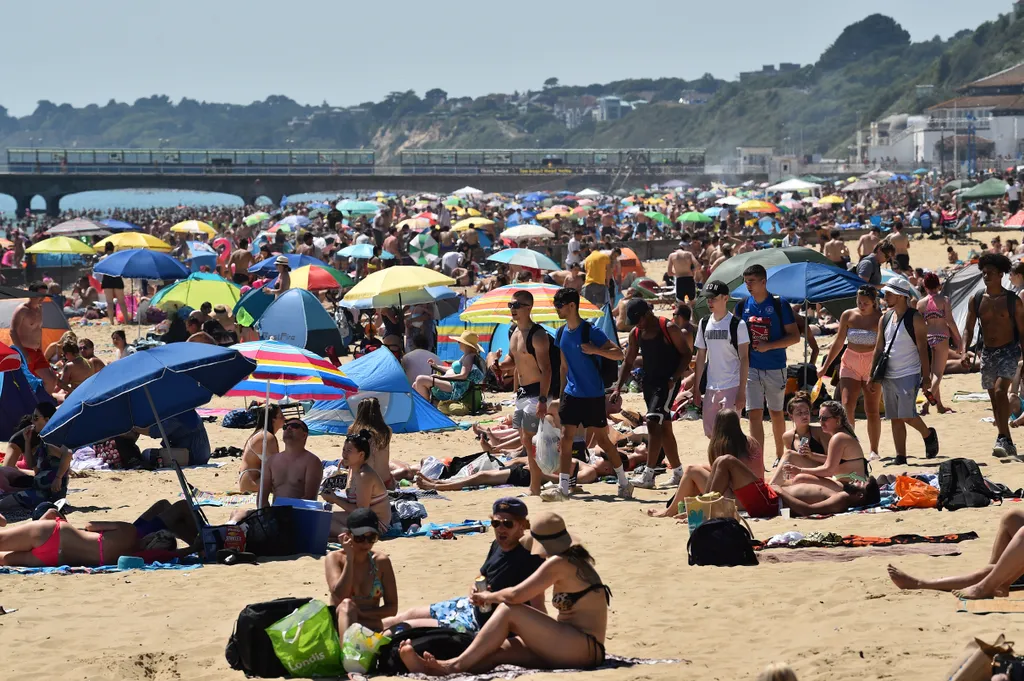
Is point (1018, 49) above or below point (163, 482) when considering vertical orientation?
above

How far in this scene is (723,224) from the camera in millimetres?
33594

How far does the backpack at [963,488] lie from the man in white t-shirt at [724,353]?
1.25 m

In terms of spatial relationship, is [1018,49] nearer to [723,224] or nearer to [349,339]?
[723,224]

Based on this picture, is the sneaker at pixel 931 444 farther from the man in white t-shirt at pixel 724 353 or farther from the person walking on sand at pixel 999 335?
the man in white t-shirt at pixel 724 353

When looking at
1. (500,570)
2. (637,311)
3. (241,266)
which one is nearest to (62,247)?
(241,266)

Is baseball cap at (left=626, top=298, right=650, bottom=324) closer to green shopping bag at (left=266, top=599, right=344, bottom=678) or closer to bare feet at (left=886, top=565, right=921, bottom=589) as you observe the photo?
bare feet at (left=886, top=565, right=921, bottom=589)

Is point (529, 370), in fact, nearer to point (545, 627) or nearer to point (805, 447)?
point (805, 447)

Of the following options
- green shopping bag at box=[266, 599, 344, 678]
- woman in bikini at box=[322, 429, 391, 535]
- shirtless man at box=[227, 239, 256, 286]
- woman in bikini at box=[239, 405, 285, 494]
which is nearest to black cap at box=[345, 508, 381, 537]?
green shopping bag at box=[266, 599, 344, 678]

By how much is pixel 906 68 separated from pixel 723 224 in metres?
162

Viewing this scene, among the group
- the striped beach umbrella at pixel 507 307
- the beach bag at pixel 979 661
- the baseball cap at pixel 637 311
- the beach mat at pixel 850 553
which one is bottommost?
the beach mat at pixel 850 553

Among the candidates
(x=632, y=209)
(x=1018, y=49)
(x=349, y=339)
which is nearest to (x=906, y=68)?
(x=1018, y=49)

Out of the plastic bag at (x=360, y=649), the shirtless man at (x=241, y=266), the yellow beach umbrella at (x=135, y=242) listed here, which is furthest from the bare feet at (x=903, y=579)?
the yellow beach umbrella at (x=135, y=242)

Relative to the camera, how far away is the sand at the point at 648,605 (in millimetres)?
5016

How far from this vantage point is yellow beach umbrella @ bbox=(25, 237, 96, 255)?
20.8 meters
